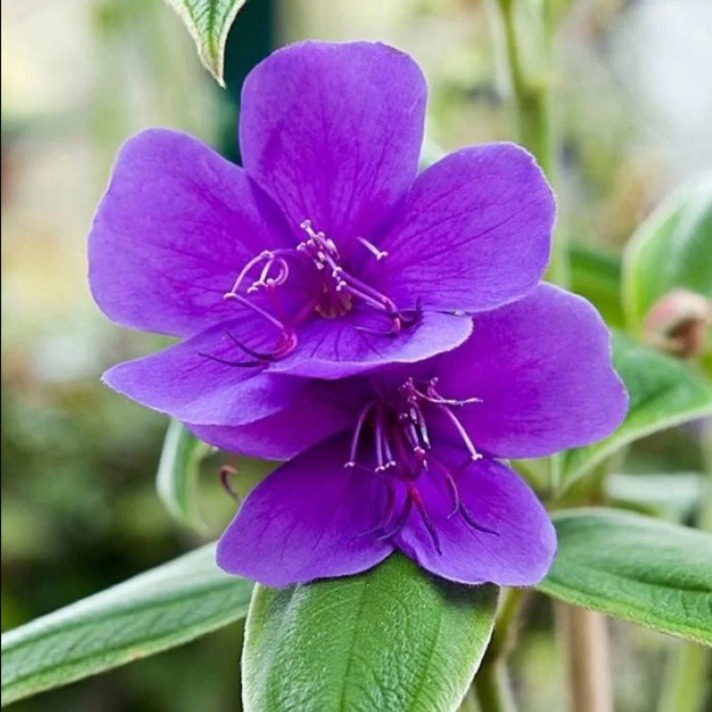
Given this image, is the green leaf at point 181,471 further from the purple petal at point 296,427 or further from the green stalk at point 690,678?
the green stalk at point 690,678

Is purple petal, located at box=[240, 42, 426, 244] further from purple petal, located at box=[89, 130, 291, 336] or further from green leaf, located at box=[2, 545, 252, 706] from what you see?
green leaf, located at box=[2, 545, 252, 706]

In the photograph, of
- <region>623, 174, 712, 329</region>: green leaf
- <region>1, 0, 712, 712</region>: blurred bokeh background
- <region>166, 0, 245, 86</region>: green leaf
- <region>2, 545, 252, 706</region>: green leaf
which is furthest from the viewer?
<region>1, 0, 712, 712</region>: blurred bokeh background

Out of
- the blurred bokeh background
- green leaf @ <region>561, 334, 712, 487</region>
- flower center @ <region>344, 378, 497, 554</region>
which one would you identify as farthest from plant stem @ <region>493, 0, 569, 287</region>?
the blurred bokeh background

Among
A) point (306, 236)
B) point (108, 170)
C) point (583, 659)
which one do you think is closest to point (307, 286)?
point (306, 236)

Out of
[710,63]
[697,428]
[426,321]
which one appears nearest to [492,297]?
[426,321]

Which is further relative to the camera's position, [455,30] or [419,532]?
[455,30]

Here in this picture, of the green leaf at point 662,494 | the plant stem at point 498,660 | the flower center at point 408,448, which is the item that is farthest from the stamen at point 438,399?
the green leaf at point 662,494

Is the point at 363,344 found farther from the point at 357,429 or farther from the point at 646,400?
the point at 646,400

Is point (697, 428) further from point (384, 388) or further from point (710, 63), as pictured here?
point (384, 388)
